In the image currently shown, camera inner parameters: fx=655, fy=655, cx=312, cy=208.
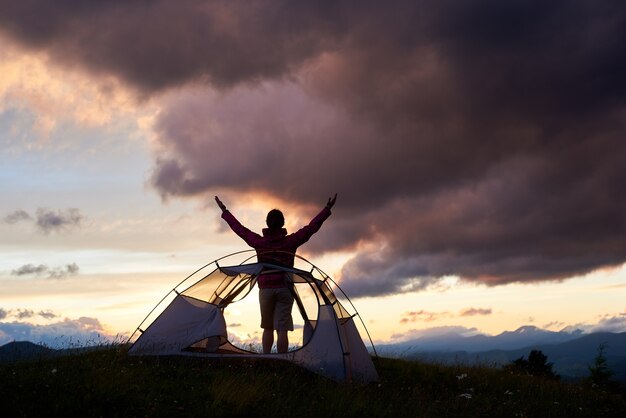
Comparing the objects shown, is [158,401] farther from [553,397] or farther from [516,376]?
[516,376]

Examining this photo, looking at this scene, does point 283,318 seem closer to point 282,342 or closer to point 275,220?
point 282,342

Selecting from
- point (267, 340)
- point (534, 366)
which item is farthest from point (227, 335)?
point (534, 366)

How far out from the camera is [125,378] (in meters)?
11.8

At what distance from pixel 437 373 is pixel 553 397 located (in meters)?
3.22

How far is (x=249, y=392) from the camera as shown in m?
11.7

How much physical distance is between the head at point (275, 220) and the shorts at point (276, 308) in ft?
5.17

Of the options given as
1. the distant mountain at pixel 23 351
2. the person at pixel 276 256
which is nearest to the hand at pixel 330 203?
the person at pixel 276 256

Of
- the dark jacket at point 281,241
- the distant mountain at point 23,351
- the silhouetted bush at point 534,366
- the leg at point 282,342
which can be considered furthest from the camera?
the silhouetted bush at point 534,366

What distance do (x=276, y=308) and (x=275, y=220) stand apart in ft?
7.05

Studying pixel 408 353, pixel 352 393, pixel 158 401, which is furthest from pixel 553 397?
pixel 158 401

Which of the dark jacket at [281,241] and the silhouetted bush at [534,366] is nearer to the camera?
the dark jacket at [281,241]

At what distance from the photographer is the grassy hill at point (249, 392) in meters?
10.6

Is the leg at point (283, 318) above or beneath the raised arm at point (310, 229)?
beneath

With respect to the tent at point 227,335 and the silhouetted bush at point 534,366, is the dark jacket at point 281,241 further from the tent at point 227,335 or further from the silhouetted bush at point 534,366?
the silhouetted bush at point 534,366
